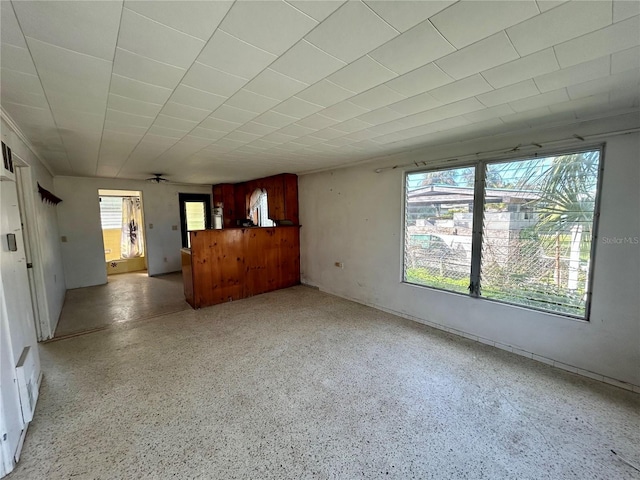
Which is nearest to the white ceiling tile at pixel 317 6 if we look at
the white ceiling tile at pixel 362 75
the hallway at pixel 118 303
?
the white ceiling tile at pixel 362 75

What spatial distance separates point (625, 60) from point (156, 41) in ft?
8.37

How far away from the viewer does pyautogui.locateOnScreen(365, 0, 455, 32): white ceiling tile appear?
42.6 inches

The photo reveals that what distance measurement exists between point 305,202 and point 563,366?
4.41 meters

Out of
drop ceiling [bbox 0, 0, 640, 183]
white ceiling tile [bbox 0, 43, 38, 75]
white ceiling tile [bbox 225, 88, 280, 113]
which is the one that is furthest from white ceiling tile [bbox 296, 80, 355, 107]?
white ceiling tile [bbox 0, 43, 38, 75]

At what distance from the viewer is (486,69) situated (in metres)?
1.57

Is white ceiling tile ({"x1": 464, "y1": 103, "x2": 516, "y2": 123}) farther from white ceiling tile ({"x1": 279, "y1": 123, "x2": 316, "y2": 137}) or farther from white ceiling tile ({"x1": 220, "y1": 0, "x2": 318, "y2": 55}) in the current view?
white ceiling tile ({"x1": 220, "y1": 0, "x2": 318, "y2": 55})

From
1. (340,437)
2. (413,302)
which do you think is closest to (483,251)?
(413,302)

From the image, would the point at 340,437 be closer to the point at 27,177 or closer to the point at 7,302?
the point at 7,302

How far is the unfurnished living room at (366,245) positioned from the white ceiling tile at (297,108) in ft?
0.13

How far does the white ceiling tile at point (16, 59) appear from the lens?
1.31 meters

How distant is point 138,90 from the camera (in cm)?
178

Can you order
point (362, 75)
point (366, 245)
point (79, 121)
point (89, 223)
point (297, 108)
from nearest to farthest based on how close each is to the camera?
1. point (362, 75)
2. point (297, 108)
3. point (79, 121)
4. point (366, 245)
5. point (89, 223)

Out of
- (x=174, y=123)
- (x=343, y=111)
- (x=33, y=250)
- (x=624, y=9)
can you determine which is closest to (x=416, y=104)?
(x=343, y=111)

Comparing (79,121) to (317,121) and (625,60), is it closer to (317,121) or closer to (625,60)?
(317,121)
